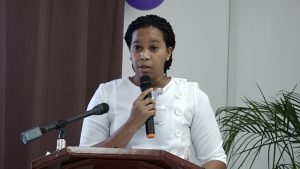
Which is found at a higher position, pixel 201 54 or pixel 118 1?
pixel 118 1

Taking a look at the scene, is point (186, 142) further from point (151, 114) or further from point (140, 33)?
point (140, 33)

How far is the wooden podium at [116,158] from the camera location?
123 centimetres

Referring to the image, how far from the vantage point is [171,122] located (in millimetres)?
1881

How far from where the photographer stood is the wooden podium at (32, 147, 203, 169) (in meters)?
1.23

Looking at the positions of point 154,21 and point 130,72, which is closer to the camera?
point 154,21

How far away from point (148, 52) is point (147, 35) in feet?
0.26

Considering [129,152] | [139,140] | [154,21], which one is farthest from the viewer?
[154,21]

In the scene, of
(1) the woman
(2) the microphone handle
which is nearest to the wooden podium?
(2) the microphone handle

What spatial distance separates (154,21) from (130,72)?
1407 mm

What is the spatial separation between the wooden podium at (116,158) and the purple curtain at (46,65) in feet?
4.78

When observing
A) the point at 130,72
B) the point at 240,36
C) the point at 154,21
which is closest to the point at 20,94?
the point at 130,72

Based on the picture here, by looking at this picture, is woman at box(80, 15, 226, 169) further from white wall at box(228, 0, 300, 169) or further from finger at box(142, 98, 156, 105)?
white wall at box(228, 0, 300, 169)

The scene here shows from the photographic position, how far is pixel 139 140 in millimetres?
1858

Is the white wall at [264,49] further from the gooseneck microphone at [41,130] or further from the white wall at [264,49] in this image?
the gooseneck microphone at [41,130]
